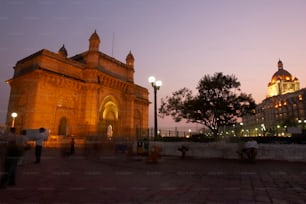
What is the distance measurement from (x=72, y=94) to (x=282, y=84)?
414ft

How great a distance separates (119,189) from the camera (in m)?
5.09

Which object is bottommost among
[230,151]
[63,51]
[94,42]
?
[230,151]

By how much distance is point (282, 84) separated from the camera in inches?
4624

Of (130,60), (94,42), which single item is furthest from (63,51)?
(130,60)

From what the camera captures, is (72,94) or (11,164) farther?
(72,94)

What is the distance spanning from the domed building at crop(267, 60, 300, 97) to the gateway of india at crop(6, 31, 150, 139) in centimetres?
11406

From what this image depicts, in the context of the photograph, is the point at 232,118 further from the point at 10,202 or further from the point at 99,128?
the point at 10,202

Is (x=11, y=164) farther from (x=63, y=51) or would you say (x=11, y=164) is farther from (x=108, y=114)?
(x=63, y=51)

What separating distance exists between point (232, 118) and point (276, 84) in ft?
385

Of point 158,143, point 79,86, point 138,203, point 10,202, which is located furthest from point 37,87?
point 138,203

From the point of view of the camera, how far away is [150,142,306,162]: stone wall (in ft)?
40.7

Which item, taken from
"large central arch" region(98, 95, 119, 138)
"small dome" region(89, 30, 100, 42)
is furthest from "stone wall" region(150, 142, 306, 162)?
"small dome" region(89, 30, 100, 42)

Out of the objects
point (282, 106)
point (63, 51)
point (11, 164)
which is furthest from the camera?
point (282, 106)

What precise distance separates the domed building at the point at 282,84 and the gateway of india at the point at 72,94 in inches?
4491
